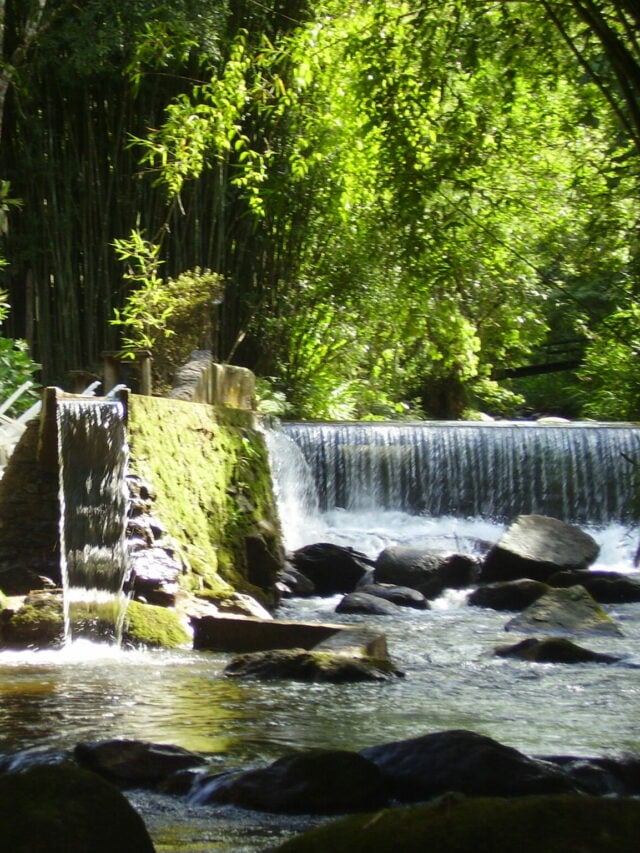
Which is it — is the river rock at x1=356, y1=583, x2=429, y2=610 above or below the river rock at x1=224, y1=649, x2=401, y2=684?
below

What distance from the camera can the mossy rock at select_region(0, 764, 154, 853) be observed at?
2.30 meters

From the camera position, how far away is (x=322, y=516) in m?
11.4

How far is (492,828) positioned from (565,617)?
5240 millimetres

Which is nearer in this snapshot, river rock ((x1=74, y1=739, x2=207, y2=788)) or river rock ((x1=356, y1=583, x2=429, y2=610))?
river rock ((x1=74, y1=739, x2=207, y2=788))

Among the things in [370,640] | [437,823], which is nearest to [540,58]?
[370,640]

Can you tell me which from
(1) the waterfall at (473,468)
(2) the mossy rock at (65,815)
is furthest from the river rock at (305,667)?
(1) the waterfall at (473,468)

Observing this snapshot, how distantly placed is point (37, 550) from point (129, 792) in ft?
11.7

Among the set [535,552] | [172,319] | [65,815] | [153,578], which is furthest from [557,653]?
[172,319]

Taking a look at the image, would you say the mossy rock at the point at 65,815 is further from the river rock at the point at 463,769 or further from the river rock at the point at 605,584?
the river rock at the point at 605,584

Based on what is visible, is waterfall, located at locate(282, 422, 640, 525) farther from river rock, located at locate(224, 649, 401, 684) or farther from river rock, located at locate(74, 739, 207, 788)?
river rock, located at locate(74, 739, 207, 788)

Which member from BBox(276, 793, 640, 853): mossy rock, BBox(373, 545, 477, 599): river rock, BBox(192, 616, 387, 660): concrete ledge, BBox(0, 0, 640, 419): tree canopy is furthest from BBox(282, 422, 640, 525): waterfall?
BBox(276, 793, 640, 853): mossy rock

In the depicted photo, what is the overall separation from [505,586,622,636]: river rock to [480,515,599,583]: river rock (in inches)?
73.4

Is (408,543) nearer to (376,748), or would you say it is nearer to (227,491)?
(227,491)

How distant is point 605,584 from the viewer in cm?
877
